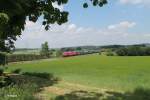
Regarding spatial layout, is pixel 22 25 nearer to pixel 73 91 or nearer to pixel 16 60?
pixel 73 91

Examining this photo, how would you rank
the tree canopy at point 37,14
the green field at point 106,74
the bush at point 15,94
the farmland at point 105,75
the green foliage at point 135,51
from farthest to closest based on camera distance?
the green foliage at point 135,51, the green field at point 106,74, the farmland at point 105,75, the tree canopy at point 37,14, the bush at point 15,94

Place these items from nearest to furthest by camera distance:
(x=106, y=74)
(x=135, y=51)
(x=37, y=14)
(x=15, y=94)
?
(x=15, y=94) → (x=37, y=14) → (x=106, y=74) → (x=135, y=51)

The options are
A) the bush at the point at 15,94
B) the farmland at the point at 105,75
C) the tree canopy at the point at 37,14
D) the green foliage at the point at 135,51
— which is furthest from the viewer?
the green foliage at the point at 135,51

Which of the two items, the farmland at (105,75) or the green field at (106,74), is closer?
the farmland at (105,75)

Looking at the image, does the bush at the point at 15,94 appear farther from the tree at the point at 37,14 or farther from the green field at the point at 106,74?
the green field at the point at 106,74

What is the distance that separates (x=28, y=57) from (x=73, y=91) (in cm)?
6046

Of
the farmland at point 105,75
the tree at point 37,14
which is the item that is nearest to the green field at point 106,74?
the farmland at point 105,75

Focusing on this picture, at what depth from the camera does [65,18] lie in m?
15.1

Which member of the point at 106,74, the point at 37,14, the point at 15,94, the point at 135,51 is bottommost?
the point at 106,74

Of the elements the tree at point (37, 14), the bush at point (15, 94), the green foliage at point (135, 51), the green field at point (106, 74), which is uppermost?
the tree at point (37, 14)

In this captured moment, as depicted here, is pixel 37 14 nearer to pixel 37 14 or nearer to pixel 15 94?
pixel 37 14

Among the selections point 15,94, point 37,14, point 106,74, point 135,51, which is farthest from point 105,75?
point 135,51

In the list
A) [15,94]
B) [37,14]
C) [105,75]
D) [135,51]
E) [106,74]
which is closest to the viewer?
[15,94]

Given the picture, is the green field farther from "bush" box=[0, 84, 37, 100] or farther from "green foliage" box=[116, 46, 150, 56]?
"green foliage" box=[116, 46, 150, 56]
